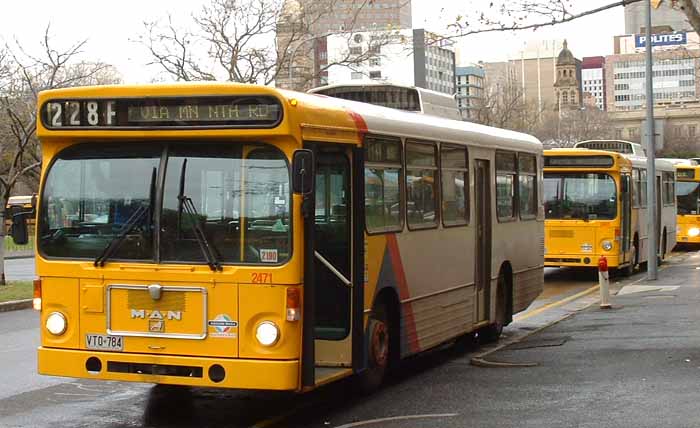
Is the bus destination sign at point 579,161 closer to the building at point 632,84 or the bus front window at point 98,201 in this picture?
the bus front window at point 98,201

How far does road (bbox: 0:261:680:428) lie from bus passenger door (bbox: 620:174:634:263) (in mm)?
14648

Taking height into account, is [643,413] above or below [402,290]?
→ below

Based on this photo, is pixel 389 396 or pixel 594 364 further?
pixel 594 364

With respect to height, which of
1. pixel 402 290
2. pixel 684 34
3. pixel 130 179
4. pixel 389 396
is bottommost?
pixel 389 396

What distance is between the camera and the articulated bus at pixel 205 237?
893cm

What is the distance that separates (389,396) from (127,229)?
10.1 ft

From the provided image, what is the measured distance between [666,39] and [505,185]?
28.8 feet

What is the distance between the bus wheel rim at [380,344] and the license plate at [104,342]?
250cm

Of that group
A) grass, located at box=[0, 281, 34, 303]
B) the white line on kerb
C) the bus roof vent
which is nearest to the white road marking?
the bus roof vent

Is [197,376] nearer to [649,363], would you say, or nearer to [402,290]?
[402,290]

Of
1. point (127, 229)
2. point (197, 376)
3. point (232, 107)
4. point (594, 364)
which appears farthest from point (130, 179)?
point (594, 364)

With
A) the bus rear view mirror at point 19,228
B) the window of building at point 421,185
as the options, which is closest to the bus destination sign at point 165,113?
the bus rear view mirror at point 19,228

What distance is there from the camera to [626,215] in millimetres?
26984

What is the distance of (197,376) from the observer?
895 cm
